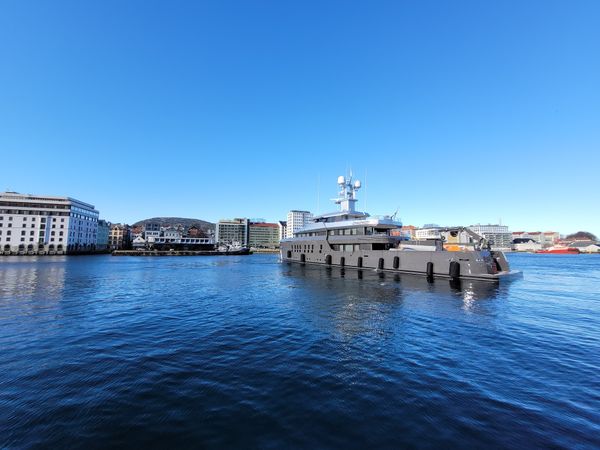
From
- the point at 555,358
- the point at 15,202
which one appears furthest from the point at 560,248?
the point at 15,202

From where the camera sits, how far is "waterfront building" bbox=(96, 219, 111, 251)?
142625mm

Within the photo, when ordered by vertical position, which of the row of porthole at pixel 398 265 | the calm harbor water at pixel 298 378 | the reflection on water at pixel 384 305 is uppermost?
the row of porthole at pixel 398 265

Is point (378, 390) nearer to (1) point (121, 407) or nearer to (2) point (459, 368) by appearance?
(2) point (459, 368)

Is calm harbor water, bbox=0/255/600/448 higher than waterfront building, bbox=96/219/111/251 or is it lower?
lower

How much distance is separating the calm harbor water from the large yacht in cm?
1646

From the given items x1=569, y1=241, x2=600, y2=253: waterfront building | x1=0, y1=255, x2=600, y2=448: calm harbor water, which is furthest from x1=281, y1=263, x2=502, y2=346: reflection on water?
x1=569, y1=241, x2=600, y2=253: waterfront building

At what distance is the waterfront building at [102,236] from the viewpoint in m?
143

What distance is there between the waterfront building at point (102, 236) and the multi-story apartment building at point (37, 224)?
22.8m

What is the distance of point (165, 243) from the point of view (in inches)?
5340

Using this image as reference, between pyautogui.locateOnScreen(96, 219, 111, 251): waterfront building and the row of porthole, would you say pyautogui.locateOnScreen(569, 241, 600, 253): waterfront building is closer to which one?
the row of porthole

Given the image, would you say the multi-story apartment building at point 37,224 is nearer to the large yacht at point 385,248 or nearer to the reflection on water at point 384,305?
the large yacht at point 385,248

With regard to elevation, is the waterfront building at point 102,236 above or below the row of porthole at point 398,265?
above

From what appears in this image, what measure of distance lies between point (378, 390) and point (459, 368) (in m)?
3.80

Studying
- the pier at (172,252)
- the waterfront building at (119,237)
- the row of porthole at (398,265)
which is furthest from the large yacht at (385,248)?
the waterfront building at (119,237)
